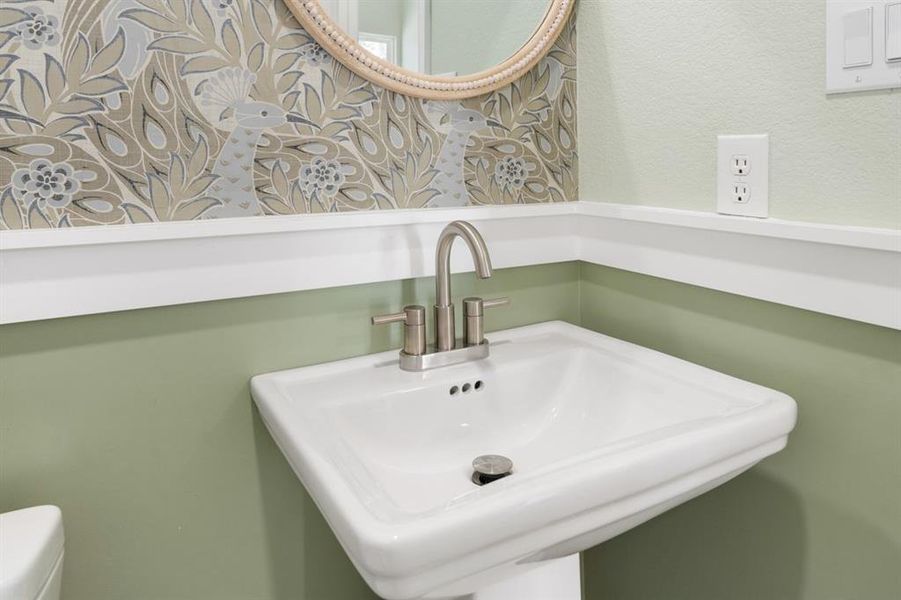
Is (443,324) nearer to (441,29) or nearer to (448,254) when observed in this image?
(448,254)

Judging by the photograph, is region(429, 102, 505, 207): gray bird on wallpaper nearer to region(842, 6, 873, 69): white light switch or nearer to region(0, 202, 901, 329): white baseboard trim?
region(0, 202, 901, 329): white baseboard trim

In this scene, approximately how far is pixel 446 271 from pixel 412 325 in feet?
0.31

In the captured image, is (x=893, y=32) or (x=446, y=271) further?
(x=446, y=271)

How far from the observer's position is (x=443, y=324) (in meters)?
0.97

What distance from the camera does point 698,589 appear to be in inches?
39.8

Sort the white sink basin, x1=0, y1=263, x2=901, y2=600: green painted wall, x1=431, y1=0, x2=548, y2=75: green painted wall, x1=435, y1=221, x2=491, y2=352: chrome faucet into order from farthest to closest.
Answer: x1=431, y1=0, x2=548, y2=75: green painted wall → x1=435, y1=221, x2=491, y2=352: chrome faucet → x1=0, y1=263, x2=901, y2=600: green painted wall → the white sink basin

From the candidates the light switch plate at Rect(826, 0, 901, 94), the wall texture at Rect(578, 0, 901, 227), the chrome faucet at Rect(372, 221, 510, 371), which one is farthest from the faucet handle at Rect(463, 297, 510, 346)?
the light switch plate at Rect(826, 0, 901, 94)

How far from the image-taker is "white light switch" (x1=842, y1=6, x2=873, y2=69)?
0.72 meters

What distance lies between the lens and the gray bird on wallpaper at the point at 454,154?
40.9 inches

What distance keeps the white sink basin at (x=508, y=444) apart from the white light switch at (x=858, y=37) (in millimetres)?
394

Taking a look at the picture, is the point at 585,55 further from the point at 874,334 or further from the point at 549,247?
the point at 874,334

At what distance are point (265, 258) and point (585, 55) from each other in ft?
2.14

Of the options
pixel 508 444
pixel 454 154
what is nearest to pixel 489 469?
pixel 508 444

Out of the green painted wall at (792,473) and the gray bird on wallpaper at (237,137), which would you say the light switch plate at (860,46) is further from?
the gray bird on wallpaper at (237,137)
